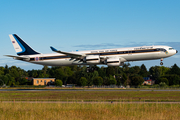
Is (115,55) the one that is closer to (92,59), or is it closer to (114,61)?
(114,61)

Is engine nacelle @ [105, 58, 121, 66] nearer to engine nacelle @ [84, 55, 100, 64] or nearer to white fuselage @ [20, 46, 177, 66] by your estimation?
white fuselage @ [20, 46, 177, 66]

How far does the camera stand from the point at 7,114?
873 inches

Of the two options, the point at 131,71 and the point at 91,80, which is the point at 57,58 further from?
the point at 131,71

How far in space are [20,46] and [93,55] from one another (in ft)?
76.7

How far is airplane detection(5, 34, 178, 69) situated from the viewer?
53.9m

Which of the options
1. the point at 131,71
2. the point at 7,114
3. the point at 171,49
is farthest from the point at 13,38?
the point at 131,71

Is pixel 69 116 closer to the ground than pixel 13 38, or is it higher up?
closer to the ground

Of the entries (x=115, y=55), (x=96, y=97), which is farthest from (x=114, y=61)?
(x=96, y=97)

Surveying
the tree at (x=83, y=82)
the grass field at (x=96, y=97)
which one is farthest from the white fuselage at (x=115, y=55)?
the tree at (x=83, y=82)

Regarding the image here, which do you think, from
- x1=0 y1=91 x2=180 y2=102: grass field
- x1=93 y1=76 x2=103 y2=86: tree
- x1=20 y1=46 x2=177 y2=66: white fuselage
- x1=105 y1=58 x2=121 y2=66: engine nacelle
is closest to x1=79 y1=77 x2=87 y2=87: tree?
x1=93 y1=76 x2=103 y2=86: tree

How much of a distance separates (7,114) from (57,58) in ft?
136

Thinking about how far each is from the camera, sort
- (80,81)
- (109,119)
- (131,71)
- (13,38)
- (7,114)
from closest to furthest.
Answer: (109,119) < (7,114) < (13,38) < (80,81) < (131,71)

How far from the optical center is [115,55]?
56.4 meters

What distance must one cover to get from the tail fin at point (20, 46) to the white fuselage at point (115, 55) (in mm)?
5174
